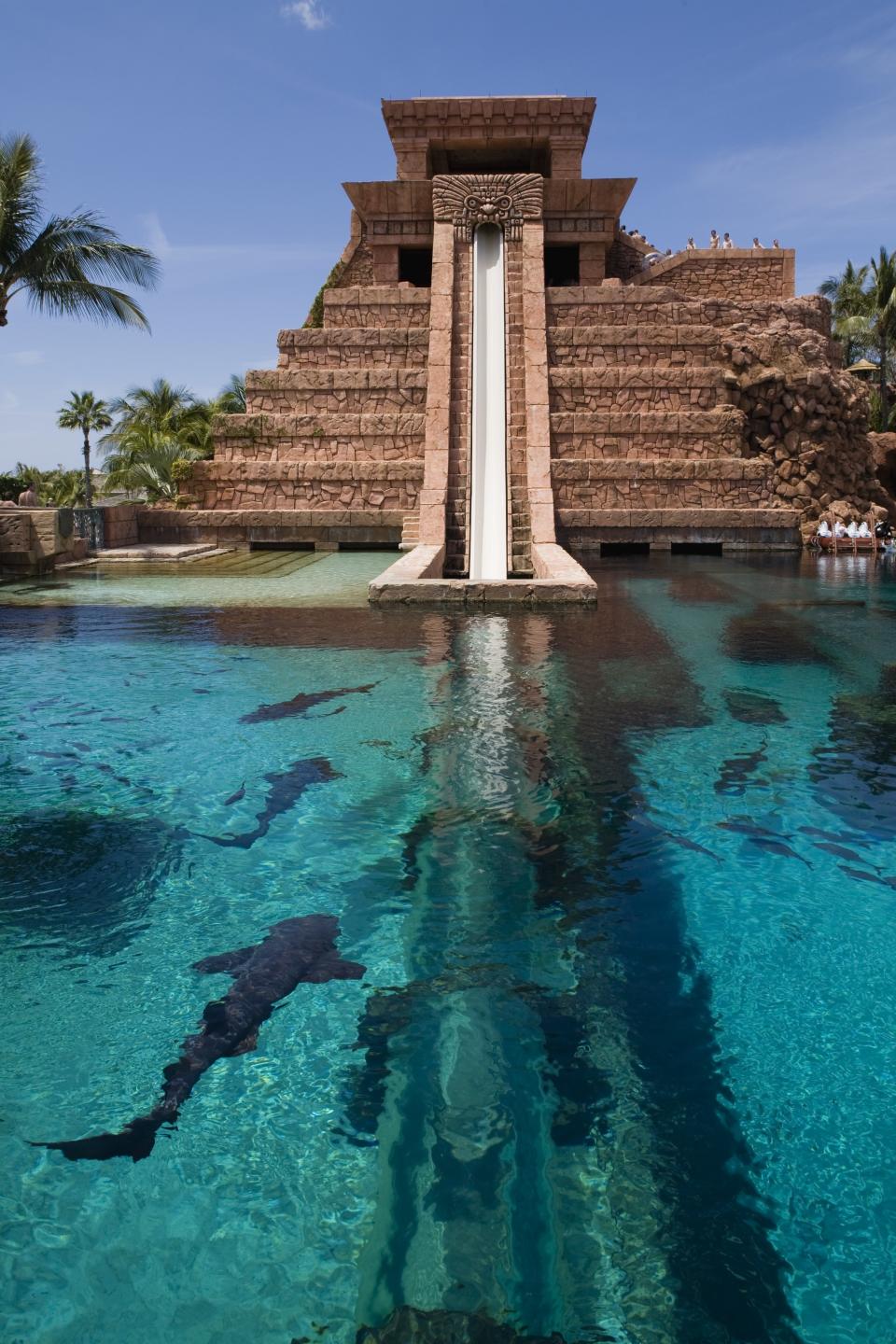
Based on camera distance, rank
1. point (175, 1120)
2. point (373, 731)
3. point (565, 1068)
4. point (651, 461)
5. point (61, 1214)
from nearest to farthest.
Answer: point (61, 1214)
point (175, 1120)
point (565, 1068)
point (373, 731)
point (651, 461)

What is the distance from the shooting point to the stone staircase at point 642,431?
18531 mm

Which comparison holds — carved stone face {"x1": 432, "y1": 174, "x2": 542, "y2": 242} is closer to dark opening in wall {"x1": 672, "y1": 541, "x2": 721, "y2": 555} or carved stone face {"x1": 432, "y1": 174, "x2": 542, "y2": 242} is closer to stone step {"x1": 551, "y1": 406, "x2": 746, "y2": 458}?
stone step {"x1": 551, "y1": 406, "x2": 746, "y2": 458}

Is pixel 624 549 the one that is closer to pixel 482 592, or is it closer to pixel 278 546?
pixel 278 546

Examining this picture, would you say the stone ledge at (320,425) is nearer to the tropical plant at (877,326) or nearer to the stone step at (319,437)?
the stone step at (319,437)

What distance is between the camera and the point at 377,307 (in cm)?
2091

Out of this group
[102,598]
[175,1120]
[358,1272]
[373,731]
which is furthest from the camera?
[102,598]

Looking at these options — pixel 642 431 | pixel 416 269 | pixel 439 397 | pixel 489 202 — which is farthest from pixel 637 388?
pixel 416 269

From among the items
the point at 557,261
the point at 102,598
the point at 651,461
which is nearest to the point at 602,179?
the point at 557,261

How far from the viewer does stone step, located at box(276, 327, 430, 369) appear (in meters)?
19.9

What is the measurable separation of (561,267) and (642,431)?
11923 millimetres

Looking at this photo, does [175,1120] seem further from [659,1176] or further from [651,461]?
[651,461]

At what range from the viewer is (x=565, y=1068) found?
2.85 m

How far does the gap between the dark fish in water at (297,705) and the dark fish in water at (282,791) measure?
3.26 feet

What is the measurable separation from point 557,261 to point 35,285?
1551cm
